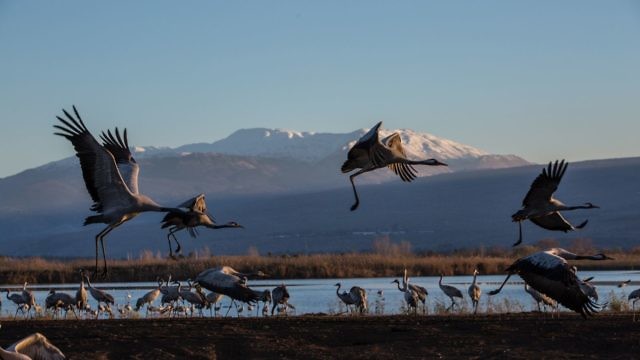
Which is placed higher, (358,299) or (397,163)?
(397,163)

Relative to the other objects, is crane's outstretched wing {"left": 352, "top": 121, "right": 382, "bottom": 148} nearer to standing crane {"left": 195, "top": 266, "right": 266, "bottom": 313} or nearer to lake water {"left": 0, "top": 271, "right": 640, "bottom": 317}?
standing crane {"left": 195, "top": 266, "right": 266, "bottom": 313}

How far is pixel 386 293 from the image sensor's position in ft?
120

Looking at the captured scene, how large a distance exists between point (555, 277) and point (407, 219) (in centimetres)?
12377

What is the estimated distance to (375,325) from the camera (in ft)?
65.0

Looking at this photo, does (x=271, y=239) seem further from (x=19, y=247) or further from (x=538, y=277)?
(x=538, y=277)

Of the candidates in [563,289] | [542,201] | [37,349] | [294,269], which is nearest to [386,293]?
[294,269]

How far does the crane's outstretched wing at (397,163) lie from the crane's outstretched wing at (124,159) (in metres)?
3.82

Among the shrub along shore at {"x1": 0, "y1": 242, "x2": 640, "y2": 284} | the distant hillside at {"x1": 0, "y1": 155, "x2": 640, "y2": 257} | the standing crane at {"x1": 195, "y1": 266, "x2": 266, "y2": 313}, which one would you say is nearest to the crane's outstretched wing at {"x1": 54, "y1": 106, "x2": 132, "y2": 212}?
the standing crane at {"x1": 195, "y1": 266, "x2": 266, "y2": 313}

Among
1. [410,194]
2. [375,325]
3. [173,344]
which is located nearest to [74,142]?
[173,344]

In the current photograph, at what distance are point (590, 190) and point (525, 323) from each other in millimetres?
121713

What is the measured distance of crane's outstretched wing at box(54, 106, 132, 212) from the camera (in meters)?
17.3

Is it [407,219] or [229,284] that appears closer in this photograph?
[229,284]

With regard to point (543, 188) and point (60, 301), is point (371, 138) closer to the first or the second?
point (543, 188)

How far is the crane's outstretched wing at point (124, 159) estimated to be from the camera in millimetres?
19547
